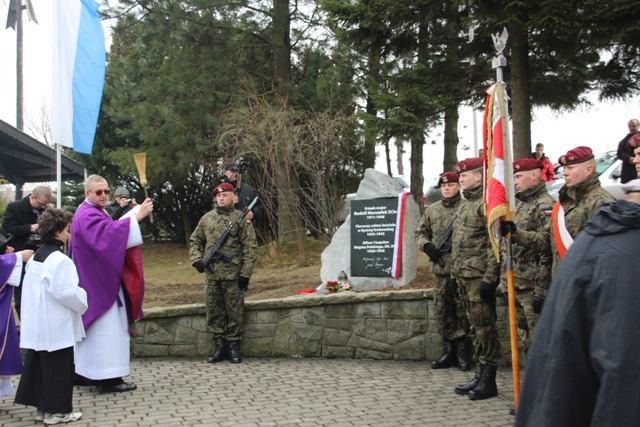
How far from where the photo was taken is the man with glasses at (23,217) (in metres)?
8.72

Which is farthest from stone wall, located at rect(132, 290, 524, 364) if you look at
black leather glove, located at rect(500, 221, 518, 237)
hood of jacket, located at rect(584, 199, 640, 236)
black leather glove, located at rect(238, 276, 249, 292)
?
hood of jacket, located at rect(584, 199, 640, 236)

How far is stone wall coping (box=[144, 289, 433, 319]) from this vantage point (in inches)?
316

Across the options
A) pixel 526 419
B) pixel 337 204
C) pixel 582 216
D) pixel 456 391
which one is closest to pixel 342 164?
pixel 337 204

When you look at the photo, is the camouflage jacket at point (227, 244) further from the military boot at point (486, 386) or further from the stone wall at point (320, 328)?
the military boot at point (486, 386)

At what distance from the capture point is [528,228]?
19.4 feet

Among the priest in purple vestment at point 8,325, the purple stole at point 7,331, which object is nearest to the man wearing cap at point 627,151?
the priest in purple vestment at point 8,325

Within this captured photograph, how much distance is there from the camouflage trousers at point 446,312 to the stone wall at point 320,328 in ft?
1.10

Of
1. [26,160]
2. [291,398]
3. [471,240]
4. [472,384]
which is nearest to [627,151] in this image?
[471,240]

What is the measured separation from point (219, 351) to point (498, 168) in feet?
13.9

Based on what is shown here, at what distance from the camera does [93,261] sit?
7.14 meters

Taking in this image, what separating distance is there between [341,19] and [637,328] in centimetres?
966

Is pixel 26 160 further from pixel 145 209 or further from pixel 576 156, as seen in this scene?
pixel 576 156

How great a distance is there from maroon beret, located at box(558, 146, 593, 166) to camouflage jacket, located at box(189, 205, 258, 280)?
3958 millimetres

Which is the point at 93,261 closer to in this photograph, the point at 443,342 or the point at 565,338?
the point at 443,342
